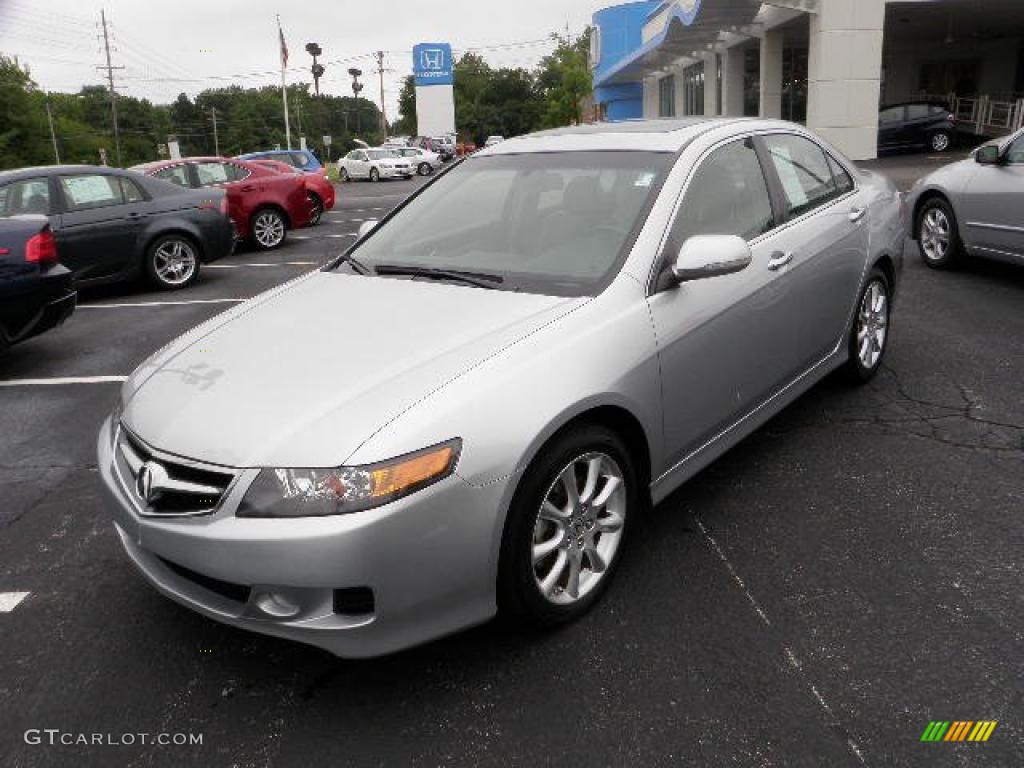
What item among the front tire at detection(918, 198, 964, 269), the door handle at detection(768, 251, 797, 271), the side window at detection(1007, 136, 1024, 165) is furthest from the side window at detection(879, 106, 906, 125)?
the door handle at detection(768, 251, 797, 271)

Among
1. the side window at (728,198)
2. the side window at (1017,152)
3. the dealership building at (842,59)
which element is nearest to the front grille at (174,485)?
the side window at (728,198)

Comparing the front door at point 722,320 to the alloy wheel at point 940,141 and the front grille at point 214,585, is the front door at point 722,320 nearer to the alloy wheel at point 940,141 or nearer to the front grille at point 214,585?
the front grille at point 214,585

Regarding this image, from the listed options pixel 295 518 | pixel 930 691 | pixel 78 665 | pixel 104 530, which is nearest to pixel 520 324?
pixel 295 518

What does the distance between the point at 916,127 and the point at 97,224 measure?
76.2 feet

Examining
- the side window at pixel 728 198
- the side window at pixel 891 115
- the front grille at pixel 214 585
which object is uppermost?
the side window at pixel 891 115

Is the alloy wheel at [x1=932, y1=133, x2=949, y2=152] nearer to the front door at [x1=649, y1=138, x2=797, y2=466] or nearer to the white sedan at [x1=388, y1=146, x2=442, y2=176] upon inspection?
the white sedan at [x1=388, y1=146, x2=442, y2=176]

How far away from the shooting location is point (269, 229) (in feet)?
43.6

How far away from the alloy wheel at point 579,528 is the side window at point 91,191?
8.08 metres

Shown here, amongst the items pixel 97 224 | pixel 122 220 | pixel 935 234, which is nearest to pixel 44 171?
pixel 97 224

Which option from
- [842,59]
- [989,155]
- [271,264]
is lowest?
[271,264]

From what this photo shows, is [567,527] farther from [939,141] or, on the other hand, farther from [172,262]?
[939,141]

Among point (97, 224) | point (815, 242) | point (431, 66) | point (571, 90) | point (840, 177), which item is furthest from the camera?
point (431, 66)

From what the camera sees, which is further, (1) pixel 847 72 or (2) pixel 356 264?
(1) pixel 847 72

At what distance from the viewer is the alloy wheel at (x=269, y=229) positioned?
13.1 m
